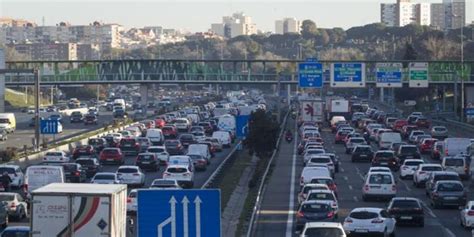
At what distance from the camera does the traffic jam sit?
33156 mm

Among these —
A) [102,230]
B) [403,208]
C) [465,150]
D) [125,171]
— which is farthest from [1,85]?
[102,230]

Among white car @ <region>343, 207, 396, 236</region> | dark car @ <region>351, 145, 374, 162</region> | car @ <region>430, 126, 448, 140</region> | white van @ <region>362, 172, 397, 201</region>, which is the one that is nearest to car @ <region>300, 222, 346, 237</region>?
white car @ <region>343, 207, 396, 236</region>

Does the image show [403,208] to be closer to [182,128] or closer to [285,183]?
[285,183]

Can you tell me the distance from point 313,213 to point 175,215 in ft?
67.0

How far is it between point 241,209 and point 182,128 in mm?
58084

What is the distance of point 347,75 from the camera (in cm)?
9094

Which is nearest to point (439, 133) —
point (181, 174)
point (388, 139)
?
point (388, 139)

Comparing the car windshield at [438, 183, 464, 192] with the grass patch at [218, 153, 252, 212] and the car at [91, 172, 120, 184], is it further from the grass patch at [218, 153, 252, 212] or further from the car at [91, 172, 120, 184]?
the car at [91, 172, 120, 184]

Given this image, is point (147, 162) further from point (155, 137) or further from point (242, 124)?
point (155, 137)

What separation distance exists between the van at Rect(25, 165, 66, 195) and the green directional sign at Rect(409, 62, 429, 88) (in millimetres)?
54542

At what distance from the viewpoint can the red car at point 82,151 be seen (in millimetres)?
67562

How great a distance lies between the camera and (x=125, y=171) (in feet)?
165

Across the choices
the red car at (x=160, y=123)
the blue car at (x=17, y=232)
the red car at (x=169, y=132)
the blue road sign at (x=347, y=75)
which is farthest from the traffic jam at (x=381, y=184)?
the red car at (x=160, y=123)

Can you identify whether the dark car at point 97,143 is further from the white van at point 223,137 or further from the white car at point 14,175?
the white car at point 14,175
